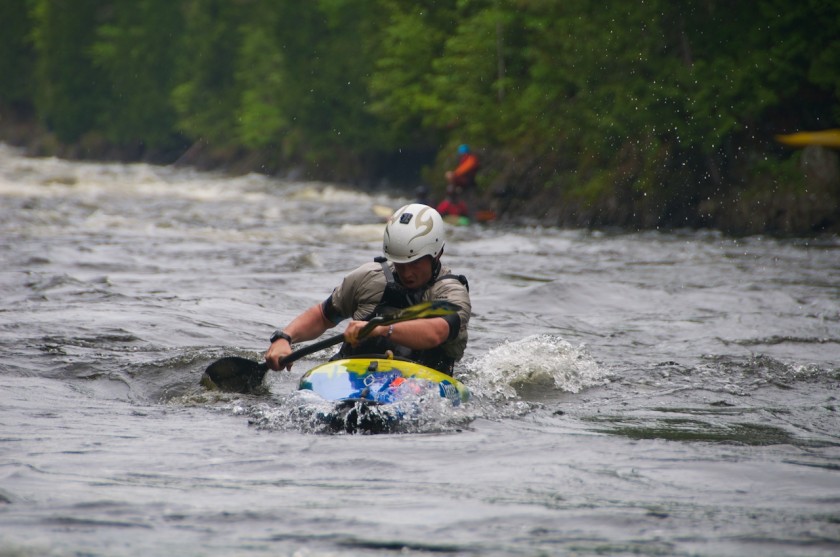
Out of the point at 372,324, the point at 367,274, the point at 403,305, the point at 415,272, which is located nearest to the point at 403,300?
the point at 403,305

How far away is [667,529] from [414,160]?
34.4 m

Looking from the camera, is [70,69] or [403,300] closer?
[403,300]

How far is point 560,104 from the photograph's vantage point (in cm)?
2775

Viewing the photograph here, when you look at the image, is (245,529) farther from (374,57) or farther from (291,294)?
(374,57)

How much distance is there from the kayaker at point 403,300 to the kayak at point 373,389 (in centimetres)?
14

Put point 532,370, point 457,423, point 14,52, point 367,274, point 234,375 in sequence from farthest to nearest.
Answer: point 14,52, point 532,370, point 234,375, point 367,274, point 457,423

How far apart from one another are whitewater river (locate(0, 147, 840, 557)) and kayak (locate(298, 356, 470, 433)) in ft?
0.41

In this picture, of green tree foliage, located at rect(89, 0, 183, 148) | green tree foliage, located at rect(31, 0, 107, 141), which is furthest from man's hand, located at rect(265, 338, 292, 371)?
green tree foliage, located at rect(31, 0, 107, 141)

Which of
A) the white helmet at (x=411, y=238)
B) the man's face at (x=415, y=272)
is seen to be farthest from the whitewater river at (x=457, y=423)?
the white helmet at (x=411, y=238)

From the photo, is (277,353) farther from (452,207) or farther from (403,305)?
(452,207)

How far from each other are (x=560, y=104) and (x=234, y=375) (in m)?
21.5

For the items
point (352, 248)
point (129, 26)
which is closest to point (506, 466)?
point (352, 248)

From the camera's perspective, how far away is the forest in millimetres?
22328

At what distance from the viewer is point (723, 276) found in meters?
15.0
